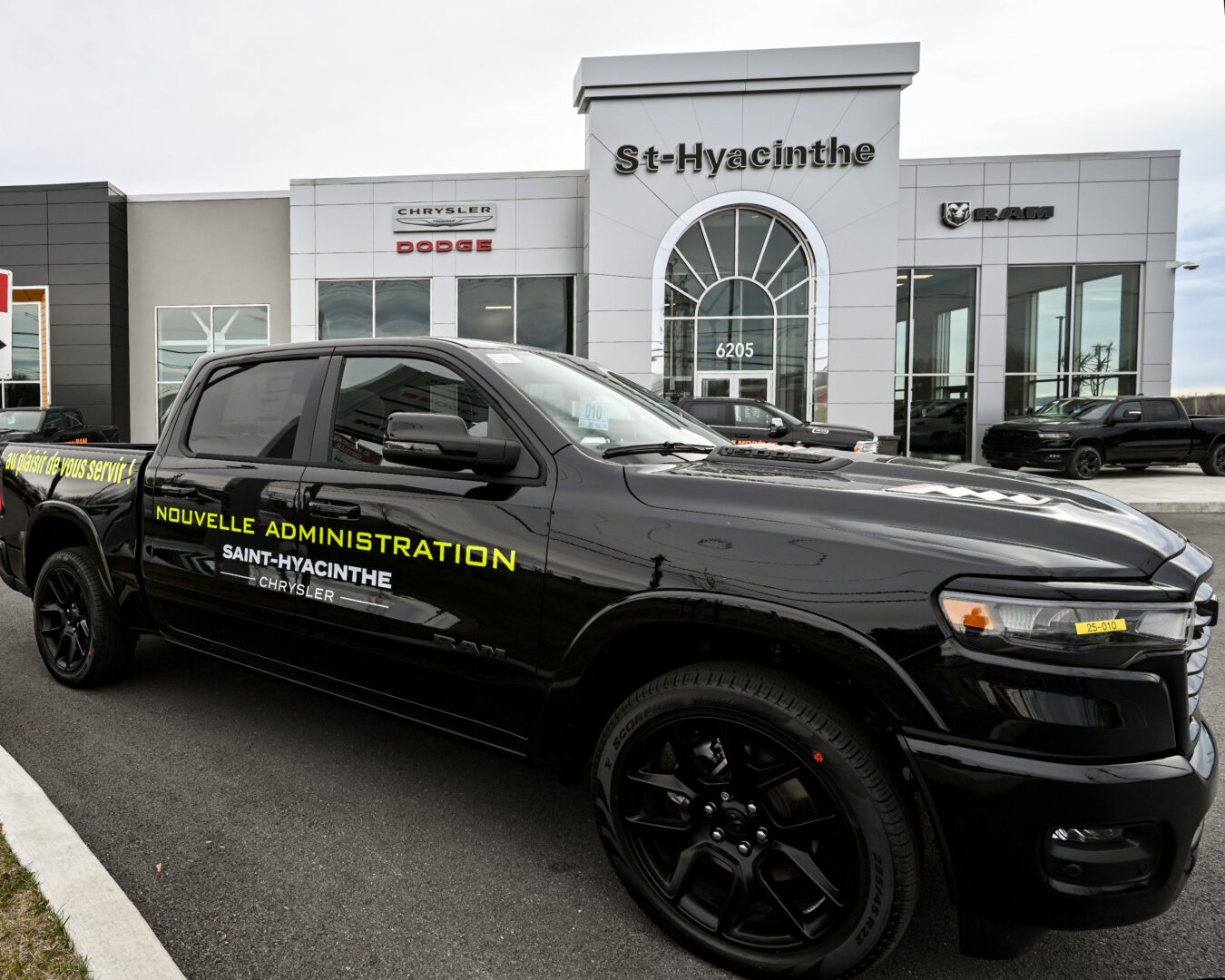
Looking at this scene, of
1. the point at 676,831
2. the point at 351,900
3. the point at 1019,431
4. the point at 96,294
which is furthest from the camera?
the point at 96,294

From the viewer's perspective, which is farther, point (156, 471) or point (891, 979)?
point (156, 471)

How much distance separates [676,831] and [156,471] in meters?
2.96

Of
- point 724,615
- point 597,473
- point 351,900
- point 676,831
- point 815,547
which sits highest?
point 597,473

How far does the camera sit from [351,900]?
7.94 feet

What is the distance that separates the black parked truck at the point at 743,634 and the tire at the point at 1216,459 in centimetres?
1923

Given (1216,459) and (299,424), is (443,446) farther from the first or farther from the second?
(1216,459)

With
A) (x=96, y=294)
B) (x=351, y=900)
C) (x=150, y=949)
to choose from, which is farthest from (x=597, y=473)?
(x=96, y=294)

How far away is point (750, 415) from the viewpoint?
14148mm

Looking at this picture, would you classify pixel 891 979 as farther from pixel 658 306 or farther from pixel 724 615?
pixel 658 306

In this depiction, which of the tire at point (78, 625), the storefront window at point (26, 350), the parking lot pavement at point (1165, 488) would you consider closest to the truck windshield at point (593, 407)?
the tire at point (78, 625)

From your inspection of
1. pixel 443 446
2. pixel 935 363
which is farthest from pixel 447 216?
pixel 443 446

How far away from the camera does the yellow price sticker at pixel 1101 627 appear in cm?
173

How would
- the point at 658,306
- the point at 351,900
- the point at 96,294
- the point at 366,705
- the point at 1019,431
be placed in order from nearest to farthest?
the point at 351,900, the point at 366,705, the point at 1019,431, the point at 658,306, the point at 96,294

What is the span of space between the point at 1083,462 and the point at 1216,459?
360cm
